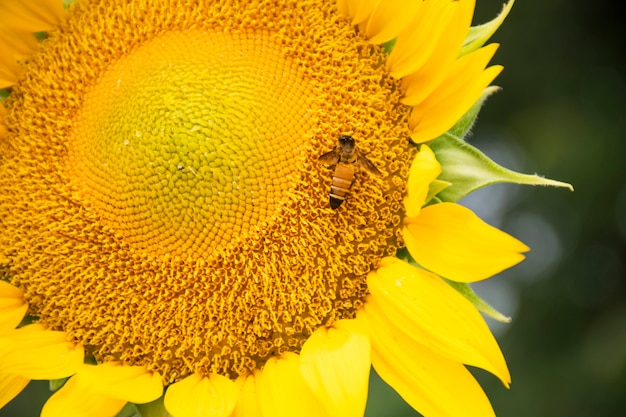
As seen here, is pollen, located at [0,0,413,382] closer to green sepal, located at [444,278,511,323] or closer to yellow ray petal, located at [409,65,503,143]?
yellow ray petal, located at [409,65,503,143]

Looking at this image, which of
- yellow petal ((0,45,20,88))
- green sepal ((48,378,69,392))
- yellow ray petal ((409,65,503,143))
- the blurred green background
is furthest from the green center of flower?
the blurred green background

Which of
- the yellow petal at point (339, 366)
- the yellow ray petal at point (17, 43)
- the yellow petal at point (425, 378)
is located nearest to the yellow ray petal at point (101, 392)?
the yellow petal at point (339, 366)

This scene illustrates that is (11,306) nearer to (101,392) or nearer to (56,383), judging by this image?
(56,383)

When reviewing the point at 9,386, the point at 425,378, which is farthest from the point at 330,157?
the point at 9,386

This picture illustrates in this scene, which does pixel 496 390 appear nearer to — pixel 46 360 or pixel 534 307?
pixel 534 307

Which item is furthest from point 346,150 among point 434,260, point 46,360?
point 46,360
